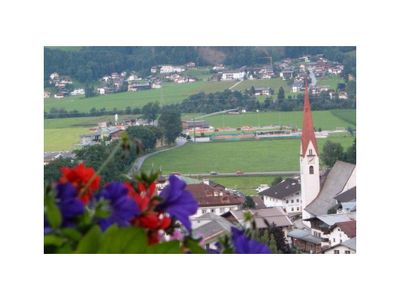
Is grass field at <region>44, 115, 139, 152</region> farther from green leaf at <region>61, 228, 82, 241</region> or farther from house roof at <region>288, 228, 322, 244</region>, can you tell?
green leaf at <region>61, 228, 82, 241</region>

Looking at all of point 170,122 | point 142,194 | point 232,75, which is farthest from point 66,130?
point 142,194

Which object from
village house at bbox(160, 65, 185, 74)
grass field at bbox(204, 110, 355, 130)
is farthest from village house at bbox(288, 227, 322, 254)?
village house at bbox(160, 65, 185, 74)

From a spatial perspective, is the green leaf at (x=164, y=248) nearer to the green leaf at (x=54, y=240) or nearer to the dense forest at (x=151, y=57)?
the green leaf at (x=54, y=240)

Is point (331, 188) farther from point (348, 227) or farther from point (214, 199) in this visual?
point (214, 199)

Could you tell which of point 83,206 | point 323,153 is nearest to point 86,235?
point 83,206

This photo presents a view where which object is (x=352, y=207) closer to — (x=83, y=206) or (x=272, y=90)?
(x=272, y=90)
